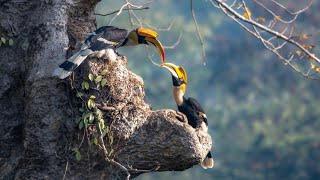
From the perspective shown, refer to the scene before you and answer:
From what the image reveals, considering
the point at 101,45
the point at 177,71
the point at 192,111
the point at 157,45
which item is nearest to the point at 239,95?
the point at 192,111

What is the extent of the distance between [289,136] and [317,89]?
236 cm

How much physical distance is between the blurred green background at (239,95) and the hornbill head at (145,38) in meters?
6.48

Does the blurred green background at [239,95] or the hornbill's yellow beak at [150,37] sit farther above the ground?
the hornbill's yellow beak at [150,37]

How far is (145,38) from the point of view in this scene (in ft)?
18.6

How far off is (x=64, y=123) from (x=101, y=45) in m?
0.43

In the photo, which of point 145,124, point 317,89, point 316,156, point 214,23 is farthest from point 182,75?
point 214,23

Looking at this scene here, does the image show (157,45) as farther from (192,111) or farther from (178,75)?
(192,111)

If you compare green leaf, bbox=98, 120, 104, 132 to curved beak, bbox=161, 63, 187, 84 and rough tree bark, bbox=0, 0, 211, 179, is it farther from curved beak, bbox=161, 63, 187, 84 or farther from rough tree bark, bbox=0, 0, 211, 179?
curved beak, bbox=161, 63, 187, 84

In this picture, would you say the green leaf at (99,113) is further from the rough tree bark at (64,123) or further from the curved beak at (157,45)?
the curved beak at (157,45)

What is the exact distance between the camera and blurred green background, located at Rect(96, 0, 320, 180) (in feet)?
48.1

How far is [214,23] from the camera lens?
18.7 m

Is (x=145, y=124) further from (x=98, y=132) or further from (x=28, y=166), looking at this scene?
(x=28, y=166)

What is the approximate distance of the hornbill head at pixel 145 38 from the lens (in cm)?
Result: 547

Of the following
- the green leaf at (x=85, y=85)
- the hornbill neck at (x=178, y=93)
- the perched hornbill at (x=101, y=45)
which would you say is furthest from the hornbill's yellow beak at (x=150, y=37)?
the green leaf at (x=85, y=85)
